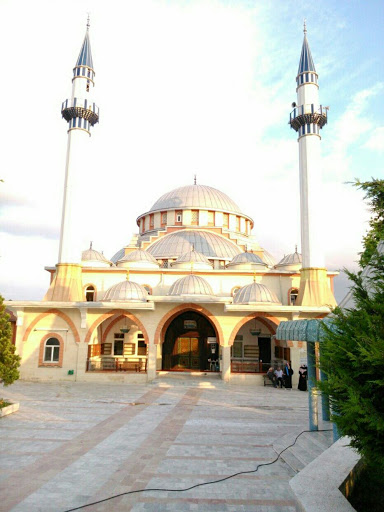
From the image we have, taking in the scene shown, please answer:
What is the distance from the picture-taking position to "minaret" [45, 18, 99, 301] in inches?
757

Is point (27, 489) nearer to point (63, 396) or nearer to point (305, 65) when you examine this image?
point (63, 396)

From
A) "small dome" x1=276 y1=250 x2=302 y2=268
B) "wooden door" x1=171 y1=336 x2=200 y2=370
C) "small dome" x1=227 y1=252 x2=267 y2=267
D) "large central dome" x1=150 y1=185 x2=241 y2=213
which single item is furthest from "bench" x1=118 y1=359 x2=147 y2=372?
"large central dome" x1=150 y1=185 x2=241 y2=213

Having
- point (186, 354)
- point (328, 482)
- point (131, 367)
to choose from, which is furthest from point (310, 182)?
point (328, 482)

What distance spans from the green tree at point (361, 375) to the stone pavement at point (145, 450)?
87.4 inches

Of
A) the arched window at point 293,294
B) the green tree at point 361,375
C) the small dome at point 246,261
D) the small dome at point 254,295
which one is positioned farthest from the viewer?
the small dome at point 246,261

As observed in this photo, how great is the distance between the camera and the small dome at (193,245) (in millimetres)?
24609

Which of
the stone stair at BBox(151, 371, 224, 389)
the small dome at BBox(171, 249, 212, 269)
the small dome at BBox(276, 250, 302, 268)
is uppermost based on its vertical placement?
the small dome at BBox(276, 250, 302, 268)

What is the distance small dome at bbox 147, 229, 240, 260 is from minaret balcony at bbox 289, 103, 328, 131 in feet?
29.3

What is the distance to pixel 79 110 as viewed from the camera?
21328 mm

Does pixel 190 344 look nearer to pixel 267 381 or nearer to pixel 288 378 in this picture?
pixel 267 381

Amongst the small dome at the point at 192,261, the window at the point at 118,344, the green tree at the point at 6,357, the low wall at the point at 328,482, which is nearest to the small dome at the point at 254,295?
the small dome at the point at 192,261

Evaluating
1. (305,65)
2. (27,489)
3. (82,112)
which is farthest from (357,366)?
(305,65)

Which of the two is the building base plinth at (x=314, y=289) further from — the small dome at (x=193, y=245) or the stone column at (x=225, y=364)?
the small dome at (x=193, y=245)

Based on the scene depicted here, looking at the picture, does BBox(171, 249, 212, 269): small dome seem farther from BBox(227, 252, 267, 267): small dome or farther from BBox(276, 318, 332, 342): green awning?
BBox(276, 318, 332, 342): green awning
